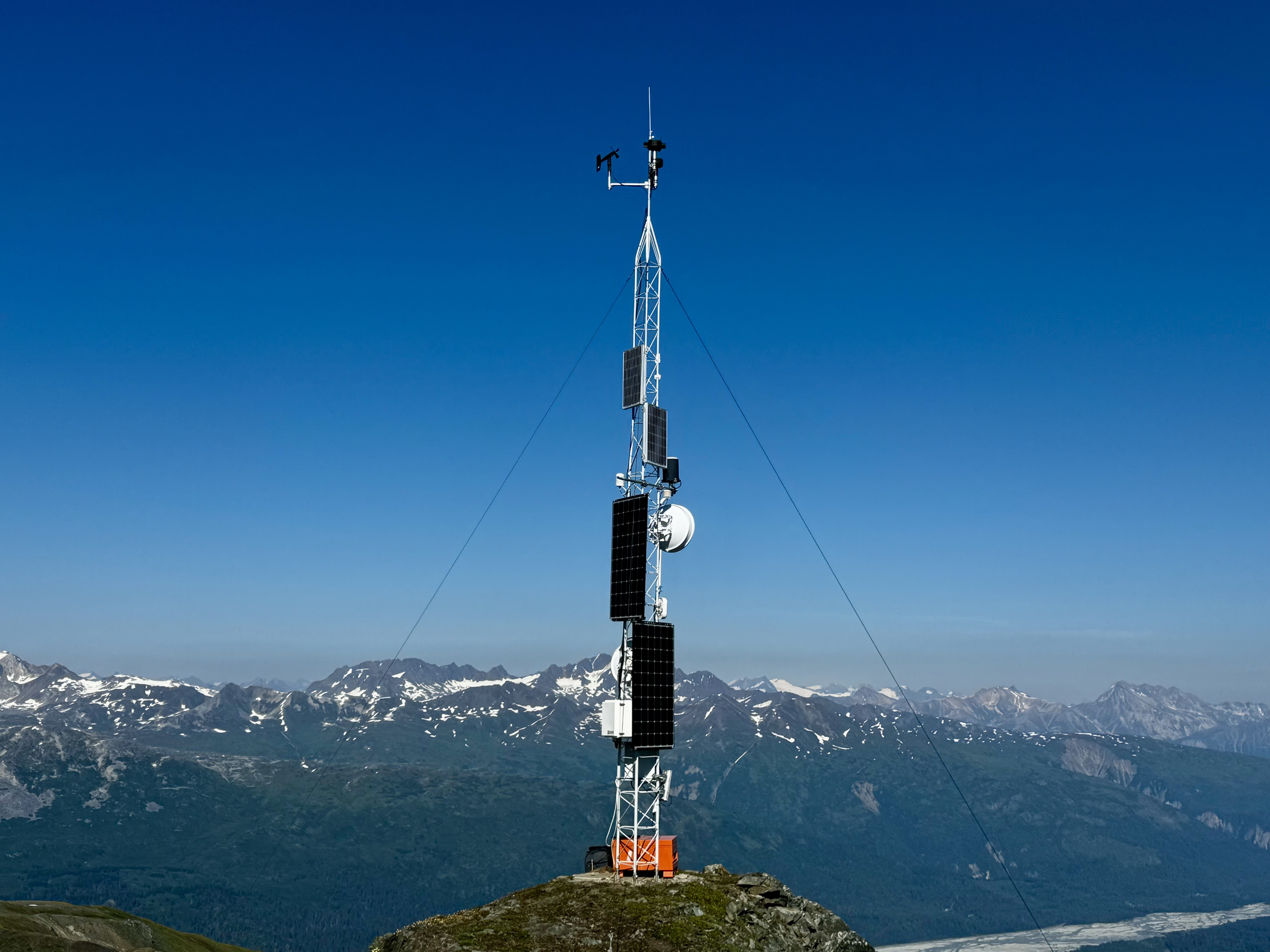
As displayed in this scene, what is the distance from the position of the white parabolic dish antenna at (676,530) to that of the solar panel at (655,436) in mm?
4639

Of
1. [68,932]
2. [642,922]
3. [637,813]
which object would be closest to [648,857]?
[637,813]

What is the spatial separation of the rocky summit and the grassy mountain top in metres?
77.3

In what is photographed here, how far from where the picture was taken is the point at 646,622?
100m

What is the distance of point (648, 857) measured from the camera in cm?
9575

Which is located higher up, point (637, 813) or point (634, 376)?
point (634, 376)

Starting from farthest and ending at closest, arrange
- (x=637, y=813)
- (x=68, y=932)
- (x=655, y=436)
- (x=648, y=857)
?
1. (x=68, y=932)
2. (x=655, y=436)
3. (x=637, y=813)
4. (x=648, y=857)

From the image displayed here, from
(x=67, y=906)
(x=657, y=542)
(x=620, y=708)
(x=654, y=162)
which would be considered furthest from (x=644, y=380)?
(x=67, y=906)

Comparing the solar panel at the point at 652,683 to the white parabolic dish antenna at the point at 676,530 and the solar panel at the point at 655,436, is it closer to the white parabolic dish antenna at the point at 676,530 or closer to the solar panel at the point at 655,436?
the white parabolic dish antenna at the point at 676,530

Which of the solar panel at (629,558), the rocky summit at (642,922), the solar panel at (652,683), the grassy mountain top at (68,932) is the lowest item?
the grassy mountain top at (68,932)

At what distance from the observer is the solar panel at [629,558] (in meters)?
99.8

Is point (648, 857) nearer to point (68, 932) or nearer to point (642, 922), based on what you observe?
point (642, 922)

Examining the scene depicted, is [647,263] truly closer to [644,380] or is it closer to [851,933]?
[644,380]

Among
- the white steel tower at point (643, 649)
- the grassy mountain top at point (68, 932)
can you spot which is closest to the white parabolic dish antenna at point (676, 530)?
the white steel tower at point (643, 649)

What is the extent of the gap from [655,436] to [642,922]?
139ft
